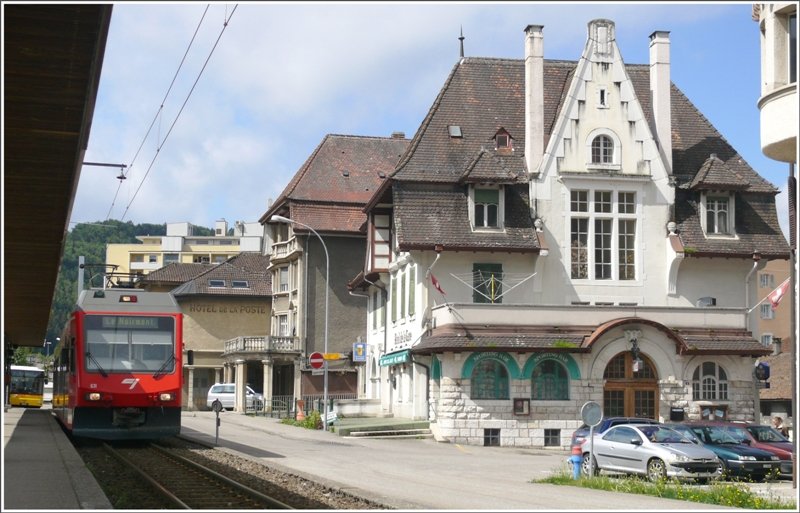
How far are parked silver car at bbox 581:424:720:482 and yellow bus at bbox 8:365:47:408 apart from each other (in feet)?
162

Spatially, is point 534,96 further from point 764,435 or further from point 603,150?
point 764,435

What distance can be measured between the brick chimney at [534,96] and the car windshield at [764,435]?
15098mm

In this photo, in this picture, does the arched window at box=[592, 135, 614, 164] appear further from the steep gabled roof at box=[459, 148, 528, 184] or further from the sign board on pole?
the sign board on pole

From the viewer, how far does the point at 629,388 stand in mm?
39969

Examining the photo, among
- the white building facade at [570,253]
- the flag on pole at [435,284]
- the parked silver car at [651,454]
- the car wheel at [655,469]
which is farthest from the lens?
the flag on pole at [435,284]

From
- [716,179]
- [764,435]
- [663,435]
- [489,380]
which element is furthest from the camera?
[716,179]

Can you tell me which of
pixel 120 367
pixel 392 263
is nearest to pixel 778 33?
pixel 120 367

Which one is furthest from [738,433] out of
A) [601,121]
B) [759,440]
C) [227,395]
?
[227,395]

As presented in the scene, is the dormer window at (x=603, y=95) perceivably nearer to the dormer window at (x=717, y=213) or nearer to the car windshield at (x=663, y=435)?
the dormer window at (x=717, y=213)

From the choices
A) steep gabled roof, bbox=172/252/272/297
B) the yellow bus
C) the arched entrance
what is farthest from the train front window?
→ steep gabled roof, bbox=172/252/272/297

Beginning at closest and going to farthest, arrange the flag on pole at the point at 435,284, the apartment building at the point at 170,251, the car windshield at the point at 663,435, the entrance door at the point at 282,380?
the car windshield at the point at 663,435, the flag on pole at the point at 435,284, the entrance door at the point at 282,380, the apartment building at the point at 170,251

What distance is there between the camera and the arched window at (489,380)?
3919cm

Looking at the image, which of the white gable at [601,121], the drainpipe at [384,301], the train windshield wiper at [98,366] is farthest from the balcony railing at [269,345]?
the train windshield wiper at [98,366]

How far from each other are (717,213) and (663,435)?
62.3 feet
